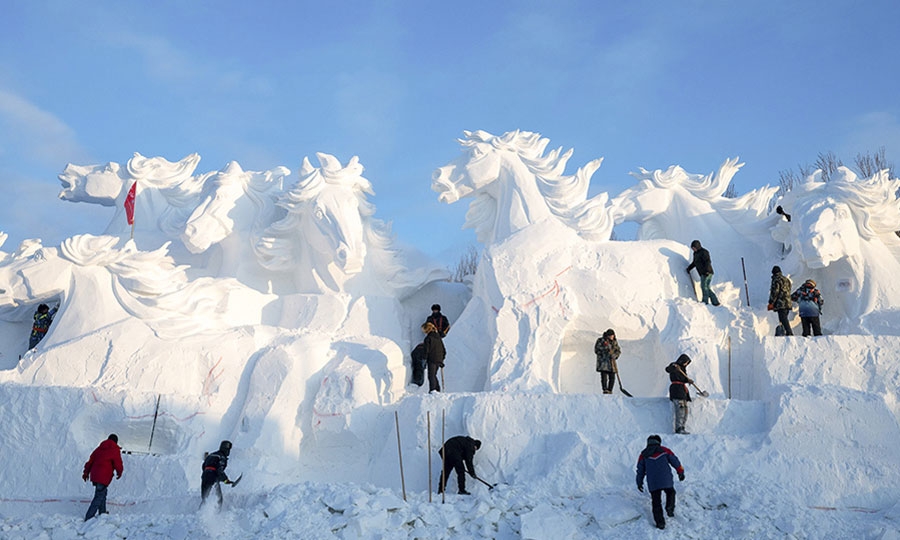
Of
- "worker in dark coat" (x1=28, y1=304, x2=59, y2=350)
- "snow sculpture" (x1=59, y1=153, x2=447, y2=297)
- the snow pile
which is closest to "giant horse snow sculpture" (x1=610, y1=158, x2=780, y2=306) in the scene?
the snow pile

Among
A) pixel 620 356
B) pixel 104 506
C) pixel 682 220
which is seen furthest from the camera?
pixel 682 220

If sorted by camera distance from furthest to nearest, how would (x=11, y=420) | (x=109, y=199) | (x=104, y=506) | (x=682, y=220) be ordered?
1. (x=109, y=199)
2. (x=682, y=220)
3. (x=11, y=420)
4. (x=104, y=506)

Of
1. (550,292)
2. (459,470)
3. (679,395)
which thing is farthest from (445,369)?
(679,395)

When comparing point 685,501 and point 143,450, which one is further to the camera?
point 143,450

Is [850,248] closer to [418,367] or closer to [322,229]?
[418,367]

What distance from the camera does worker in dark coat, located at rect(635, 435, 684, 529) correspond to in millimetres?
8008

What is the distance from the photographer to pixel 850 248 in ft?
37.5

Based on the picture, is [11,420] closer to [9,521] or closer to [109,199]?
[9,521]

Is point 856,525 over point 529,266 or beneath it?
beneath

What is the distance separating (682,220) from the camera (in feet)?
42.3

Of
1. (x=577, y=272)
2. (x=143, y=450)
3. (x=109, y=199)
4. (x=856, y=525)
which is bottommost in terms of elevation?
(x=856, y=525)

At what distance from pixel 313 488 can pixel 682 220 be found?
6446 millimetres

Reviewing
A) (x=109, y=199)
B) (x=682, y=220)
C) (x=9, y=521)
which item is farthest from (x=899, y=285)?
(x=109, y=199)

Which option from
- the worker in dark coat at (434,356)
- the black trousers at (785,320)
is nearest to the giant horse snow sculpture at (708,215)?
the black trousers at (785,320)
